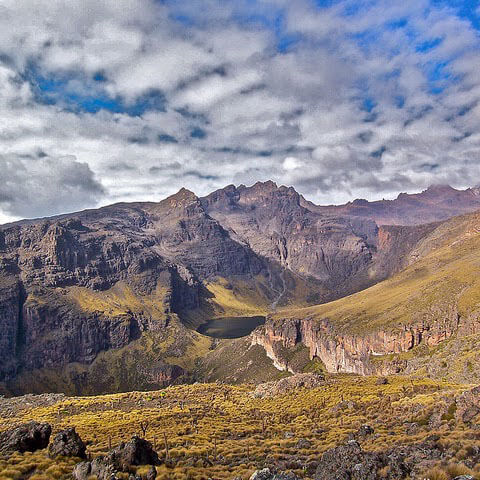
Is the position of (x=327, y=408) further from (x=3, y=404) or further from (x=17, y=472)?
(x=3, y=404)

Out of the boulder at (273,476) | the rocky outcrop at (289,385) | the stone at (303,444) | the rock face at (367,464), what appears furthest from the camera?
the rocky outcrop at (289,385)

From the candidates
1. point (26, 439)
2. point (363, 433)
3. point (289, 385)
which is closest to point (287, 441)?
point (363, 433)

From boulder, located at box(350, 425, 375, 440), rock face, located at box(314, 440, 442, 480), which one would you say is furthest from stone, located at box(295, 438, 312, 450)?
rock face, located at box(314, 440, 442, 480)

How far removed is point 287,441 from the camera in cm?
4553

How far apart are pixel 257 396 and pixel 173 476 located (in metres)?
71.6

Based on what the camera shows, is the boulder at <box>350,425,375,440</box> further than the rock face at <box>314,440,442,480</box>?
Yes

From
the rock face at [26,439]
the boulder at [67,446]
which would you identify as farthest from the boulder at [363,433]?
the rock face at [26,439]

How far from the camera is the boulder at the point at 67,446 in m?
31.2

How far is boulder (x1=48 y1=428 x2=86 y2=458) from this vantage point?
102 ft

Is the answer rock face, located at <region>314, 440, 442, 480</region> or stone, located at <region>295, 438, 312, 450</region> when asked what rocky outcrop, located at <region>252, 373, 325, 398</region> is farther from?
A: rock face, located at <region>314, 440, 442, 480</region>

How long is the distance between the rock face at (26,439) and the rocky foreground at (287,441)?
92 millimetres

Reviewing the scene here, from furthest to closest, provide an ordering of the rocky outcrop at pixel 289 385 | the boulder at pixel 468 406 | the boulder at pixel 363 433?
1. the rocky outcrop at pixel 289 385
2. the boulder at pixel 363 433
3. the boulder at pixel 468 406

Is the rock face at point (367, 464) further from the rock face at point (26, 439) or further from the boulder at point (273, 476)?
the rock face at point (26, 439)

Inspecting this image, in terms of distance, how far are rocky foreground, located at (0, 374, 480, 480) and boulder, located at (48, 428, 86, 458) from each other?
0.33 feet
